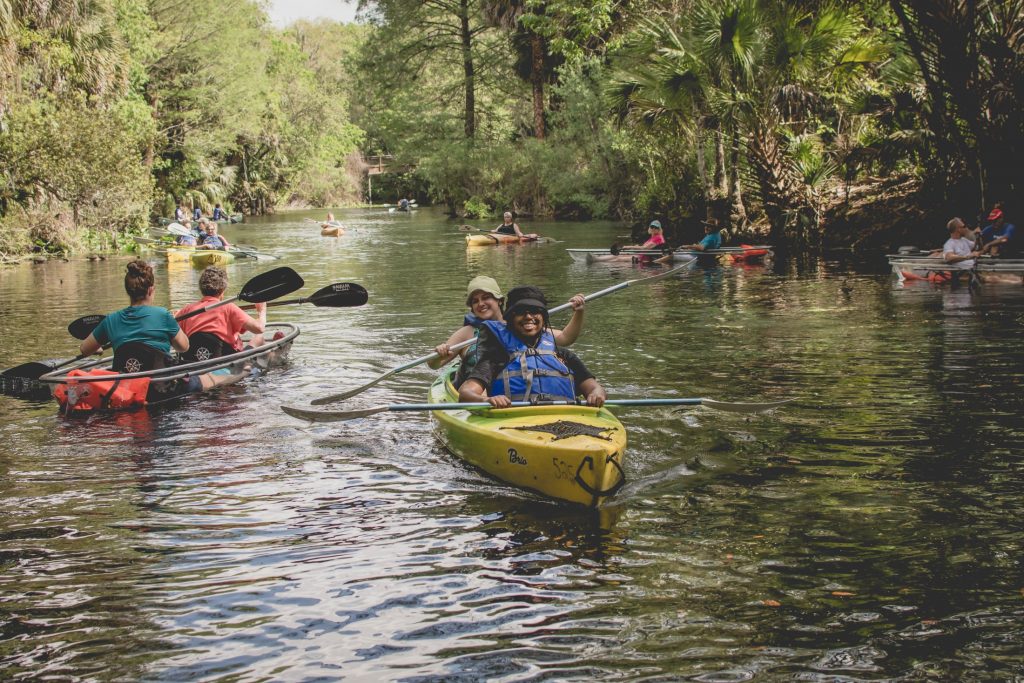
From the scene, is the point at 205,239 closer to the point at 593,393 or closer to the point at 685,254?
the point at 685,254

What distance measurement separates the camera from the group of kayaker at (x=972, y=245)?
54.3ft

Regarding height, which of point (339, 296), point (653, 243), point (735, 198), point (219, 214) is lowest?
point (339, 296)

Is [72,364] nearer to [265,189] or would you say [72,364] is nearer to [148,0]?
[148,0]

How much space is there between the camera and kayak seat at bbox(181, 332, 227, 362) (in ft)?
34.3

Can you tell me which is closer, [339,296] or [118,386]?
[118,386]

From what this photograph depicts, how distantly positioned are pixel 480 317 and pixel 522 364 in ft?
5.20

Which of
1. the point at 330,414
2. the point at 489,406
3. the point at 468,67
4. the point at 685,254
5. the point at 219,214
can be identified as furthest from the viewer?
the point at 468,67

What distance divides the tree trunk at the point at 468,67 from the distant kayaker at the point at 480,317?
4395cm

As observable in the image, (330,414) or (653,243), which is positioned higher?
(653,243)

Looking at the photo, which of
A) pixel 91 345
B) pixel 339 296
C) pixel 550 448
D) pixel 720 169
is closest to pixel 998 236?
pixel 339 296

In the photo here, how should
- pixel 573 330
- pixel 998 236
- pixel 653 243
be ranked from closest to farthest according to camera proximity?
pixel 573 330 → pixel 998 236 → pixel 653 243

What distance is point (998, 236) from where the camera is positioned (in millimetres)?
17281

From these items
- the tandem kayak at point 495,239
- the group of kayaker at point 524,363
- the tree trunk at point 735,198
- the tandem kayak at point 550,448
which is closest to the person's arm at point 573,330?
the group of kayaker at point 524,363

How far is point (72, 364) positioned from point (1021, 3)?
16641 millimetres
